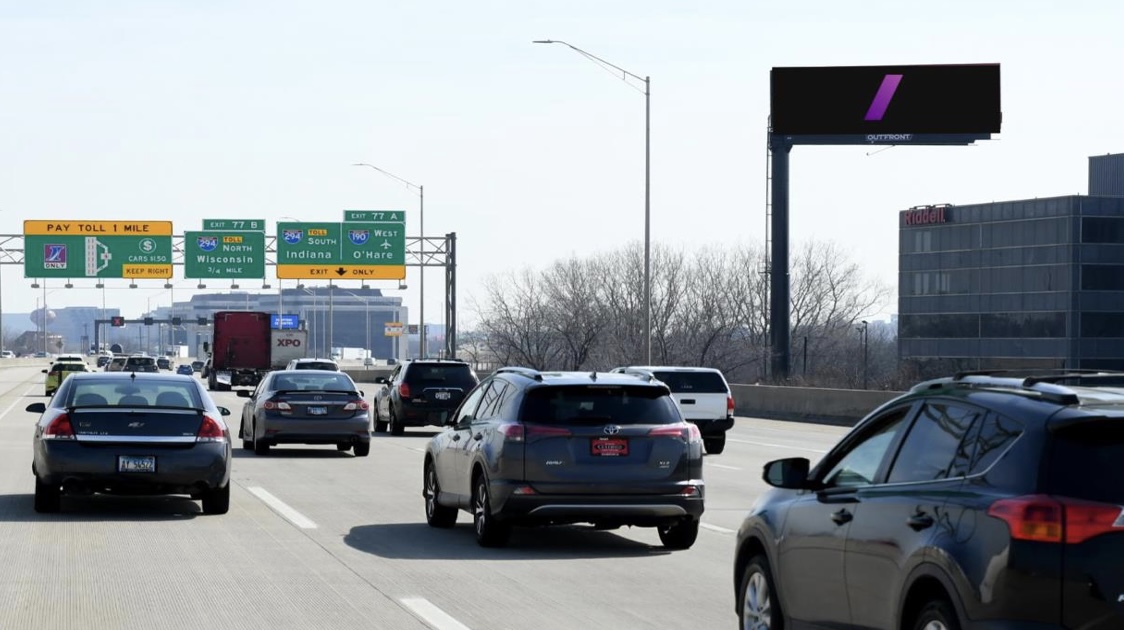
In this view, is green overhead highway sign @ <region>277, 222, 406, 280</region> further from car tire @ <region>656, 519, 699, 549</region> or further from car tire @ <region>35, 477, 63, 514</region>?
car tire @ <region>656, 519, 699, 549</region>

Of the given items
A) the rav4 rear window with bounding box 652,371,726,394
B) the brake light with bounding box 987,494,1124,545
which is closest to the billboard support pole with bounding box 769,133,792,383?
the rav4 rear window with bounding box 652,371,726,394

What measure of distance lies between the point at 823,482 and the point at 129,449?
9838mm

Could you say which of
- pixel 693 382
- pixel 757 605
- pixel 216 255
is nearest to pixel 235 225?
pixel 216 255

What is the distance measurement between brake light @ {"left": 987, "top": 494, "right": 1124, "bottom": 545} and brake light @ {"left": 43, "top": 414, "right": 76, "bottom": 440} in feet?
39.1

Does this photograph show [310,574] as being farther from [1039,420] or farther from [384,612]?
[1039,420]

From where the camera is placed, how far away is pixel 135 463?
15984 mm

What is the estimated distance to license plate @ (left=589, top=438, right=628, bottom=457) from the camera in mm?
13883

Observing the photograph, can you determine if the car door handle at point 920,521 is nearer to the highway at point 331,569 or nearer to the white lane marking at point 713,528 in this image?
the highway at point 331,569

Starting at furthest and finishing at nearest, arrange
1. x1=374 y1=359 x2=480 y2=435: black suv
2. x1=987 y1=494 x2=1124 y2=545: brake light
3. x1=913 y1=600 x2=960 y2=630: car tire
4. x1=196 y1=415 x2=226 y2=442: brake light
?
x1=374 y1=359 x2=480 y2=435: black suv
x1=196 y1=415 x2=226 y2=442: brake light
x1=913 y1=600 x2=960 y2=630: car tire
x1=987 y1=494 x2=1124 y2=545: brake light

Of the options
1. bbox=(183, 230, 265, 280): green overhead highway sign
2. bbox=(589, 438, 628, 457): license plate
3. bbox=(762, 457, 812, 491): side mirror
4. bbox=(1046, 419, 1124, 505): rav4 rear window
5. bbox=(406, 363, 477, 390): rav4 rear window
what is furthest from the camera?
bbox=(183, 230, 265, 280): green overhead highway sign

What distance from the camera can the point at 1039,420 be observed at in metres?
6.15

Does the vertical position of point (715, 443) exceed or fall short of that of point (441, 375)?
it falls short

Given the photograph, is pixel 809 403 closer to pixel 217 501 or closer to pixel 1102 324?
pixel 217 501

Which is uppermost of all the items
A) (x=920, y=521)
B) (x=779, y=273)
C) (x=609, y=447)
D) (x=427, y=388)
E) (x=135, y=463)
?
(x=779, y=273)
